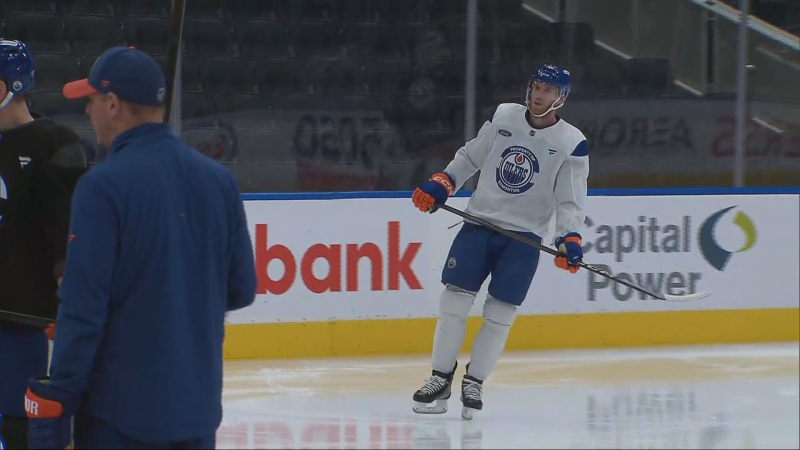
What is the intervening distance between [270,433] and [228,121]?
235cm

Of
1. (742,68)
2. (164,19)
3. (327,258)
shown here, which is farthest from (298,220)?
(742,68)

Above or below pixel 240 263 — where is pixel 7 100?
above

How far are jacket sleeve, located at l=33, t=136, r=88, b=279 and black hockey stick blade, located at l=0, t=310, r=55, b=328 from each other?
4.1 inches

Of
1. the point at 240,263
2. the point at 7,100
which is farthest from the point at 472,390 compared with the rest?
the point at 240,263

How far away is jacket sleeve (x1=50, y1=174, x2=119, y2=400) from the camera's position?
2.08 metres

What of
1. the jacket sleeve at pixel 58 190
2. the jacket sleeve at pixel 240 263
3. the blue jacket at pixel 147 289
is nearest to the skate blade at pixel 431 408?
the jacket sleeve at pixel 58 190

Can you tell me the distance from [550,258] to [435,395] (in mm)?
1692

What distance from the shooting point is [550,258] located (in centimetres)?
629

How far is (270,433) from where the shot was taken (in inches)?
178

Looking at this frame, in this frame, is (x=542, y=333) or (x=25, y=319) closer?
(x=25, y=319)

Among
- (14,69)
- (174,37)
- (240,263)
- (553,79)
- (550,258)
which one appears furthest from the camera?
(550,258)

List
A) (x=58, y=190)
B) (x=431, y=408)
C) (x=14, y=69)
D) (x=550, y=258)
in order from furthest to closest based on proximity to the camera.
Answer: (x=550, y=258) → (x=431, y=408) → (x=14, y=69) → (x=58, y=190)

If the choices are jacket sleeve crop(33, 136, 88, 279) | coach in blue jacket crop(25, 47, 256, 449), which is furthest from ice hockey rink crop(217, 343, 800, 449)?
coach in blue jacket crop(25, 47, 256, 449)

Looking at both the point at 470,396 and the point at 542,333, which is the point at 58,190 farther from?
the point at 542,333
